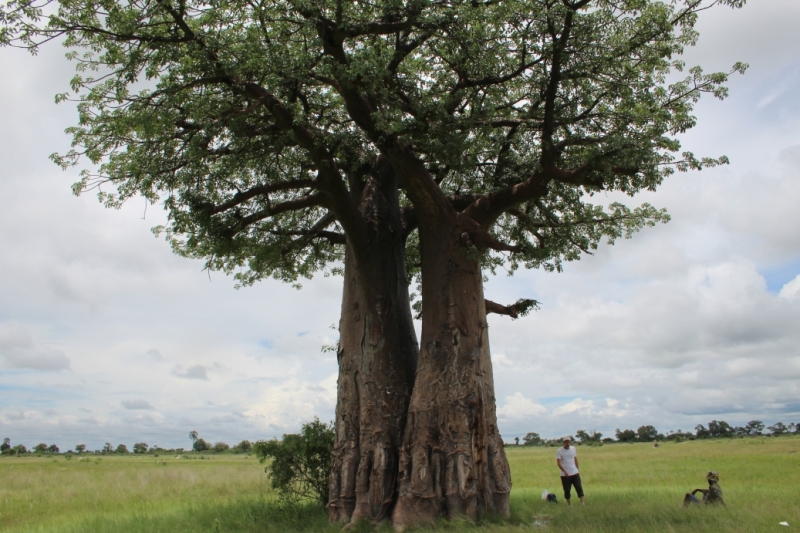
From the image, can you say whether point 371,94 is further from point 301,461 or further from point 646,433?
point 646,433

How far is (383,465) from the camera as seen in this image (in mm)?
9914

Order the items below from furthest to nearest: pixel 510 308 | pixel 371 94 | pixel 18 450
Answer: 1. pixel 18 450
2. pixel 510 308
3. pixel 371 94

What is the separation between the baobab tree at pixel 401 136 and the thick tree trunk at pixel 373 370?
0.04 m

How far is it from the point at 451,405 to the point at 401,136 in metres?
4.42

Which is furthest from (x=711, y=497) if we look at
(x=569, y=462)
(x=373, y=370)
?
(x=373, y=370)

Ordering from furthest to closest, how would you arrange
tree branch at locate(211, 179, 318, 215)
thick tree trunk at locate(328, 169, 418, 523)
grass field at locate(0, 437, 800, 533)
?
tree branch at locate(211, 179, 318, 215) < thick tree trunk at locate(328, 169, 418, 523) < grass field at locate(0, 437, 800, 533)

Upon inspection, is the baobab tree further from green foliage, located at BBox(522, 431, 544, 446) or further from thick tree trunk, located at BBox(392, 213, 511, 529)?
green foliage, located at BBox(522, 431, 544, 446)

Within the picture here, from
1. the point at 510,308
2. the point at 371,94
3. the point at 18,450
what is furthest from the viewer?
the point at 18,450

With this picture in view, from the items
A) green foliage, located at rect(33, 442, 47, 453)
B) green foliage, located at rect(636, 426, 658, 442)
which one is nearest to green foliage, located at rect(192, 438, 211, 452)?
green foliage, located at rect(33, 442, 47, 453)

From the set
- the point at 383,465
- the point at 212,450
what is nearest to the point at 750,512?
the point at 383,465

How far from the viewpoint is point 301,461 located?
38.5 feet

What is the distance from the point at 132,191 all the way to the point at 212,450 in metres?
69.4

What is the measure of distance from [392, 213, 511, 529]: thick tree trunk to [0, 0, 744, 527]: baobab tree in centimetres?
3

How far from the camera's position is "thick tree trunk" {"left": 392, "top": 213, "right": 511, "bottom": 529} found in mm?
9430
